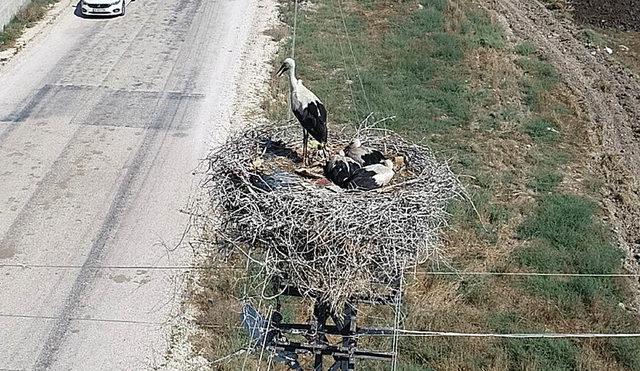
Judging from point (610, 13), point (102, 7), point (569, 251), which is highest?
point (569, 251)

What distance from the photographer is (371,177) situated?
670 cm

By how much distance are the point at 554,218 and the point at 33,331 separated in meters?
7.99

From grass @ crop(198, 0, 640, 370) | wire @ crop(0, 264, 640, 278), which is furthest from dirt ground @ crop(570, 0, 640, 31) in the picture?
wire @ crop(0, 264, 640, 278)

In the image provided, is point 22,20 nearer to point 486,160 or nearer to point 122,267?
point 122,267

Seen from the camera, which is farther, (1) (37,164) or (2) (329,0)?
(2) (329,0)

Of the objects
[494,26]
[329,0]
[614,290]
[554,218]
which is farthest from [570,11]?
[614,290]

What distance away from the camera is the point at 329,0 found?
84.0ft

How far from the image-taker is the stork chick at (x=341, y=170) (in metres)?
6.74

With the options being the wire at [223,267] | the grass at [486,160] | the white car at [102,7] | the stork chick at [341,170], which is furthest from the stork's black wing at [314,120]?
the white car at [102,7]

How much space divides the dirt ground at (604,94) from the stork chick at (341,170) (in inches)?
309

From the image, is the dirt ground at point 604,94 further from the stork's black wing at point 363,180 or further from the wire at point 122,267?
the stork's black wing at point 363,180

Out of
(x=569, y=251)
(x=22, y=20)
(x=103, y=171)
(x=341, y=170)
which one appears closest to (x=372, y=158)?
(x=341, y=170)

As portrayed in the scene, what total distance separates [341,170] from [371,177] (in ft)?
0.84

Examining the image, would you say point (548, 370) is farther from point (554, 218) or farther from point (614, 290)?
point (554, 218)
